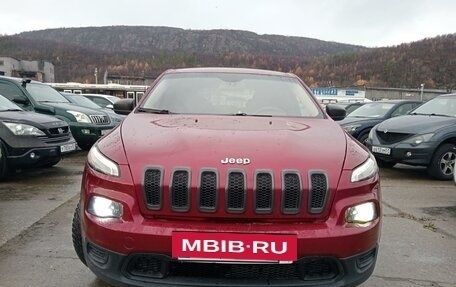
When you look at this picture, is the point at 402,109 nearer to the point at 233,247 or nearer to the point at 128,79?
the point at 233,247

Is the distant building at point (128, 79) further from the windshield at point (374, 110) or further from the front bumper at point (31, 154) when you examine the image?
the front bumper at point (31, 154)

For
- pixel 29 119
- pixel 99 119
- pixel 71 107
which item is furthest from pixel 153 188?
pixel 71 107

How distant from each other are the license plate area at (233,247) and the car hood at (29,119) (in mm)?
5199

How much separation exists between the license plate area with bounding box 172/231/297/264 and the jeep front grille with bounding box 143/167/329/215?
13 cm

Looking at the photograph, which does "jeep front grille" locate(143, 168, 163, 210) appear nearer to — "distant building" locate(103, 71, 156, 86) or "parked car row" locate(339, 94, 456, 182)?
"parked car row" locate(339, 94, 456, 182)

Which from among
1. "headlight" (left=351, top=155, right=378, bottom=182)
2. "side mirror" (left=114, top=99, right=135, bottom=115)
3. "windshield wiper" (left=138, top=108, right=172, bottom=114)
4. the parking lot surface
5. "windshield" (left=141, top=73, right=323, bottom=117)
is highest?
"windshield" (left=141, top=73, right=323, bottom=117)

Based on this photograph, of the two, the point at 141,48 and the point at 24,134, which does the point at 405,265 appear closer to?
the point at 24,134

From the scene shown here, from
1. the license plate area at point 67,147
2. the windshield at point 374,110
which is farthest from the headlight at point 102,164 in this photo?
the windshield at point 374,110

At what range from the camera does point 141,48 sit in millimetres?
96000

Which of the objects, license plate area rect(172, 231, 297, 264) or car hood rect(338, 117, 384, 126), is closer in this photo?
license plate area rect(172, 231, 297, 264)

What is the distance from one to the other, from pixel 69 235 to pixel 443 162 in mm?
6029

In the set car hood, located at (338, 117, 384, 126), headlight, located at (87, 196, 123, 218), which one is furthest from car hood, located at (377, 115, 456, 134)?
headlight, located at (87, 196, 123, 218)

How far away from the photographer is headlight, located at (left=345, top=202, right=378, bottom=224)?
2.52 metres

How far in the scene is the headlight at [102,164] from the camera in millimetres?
2566
